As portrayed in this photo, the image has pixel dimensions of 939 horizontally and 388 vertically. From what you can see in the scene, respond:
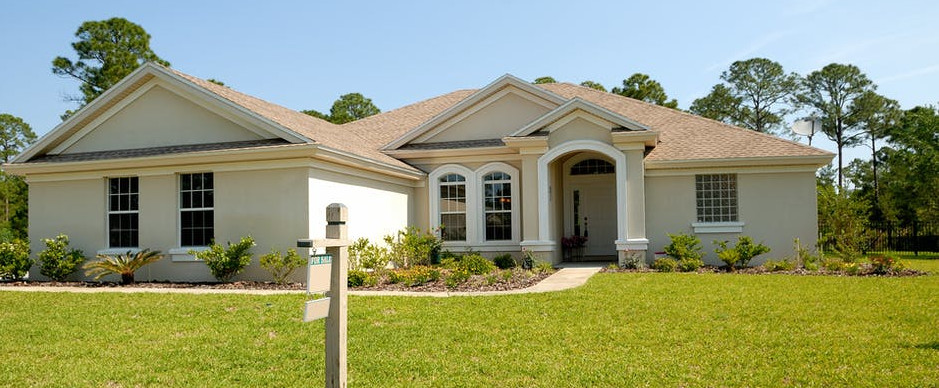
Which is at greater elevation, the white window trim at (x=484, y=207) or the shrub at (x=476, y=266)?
the white window trim at (x=484, y=207)

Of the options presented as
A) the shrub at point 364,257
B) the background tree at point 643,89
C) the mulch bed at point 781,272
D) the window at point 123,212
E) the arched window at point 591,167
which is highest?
the background tree at point 643,89

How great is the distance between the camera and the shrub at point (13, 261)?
→ 1547 centimetres

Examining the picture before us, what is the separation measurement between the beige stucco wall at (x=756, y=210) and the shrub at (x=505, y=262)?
3.64m

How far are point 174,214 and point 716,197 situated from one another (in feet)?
43.7

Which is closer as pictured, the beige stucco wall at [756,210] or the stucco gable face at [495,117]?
the beige stucco wall at [756,210]

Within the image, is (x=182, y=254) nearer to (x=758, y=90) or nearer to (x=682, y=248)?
(x=682, y=248)

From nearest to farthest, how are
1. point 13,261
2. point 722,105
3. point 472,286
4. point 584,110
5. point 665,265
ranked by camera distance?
point 472,286 → point 13,261 → point 665,265 → point 584,110 → point 722,105

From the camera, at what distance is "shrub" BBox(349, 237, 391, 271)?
15203 millimetres

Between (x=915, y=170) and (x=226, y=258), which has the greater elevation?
(x=915, y=170)

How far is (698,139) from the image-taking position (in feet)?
63.5

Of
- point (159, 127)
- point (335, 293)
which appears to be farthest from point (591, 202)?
point (335, 293)

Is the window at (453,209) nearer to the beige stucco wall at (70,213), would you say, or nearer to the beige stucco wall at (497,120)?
the beige stucco wall at (497,120)

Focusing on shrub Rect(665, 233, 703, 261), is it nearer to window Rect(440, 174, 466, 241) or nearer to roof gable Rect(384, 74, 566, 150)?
roof gable Rect(384, 74, 566, 150)

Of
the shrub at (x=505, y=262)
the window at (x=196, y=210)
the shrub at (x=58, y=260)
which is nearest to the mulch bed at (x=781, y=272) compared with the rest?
the shrub at (x=505, y=262)
